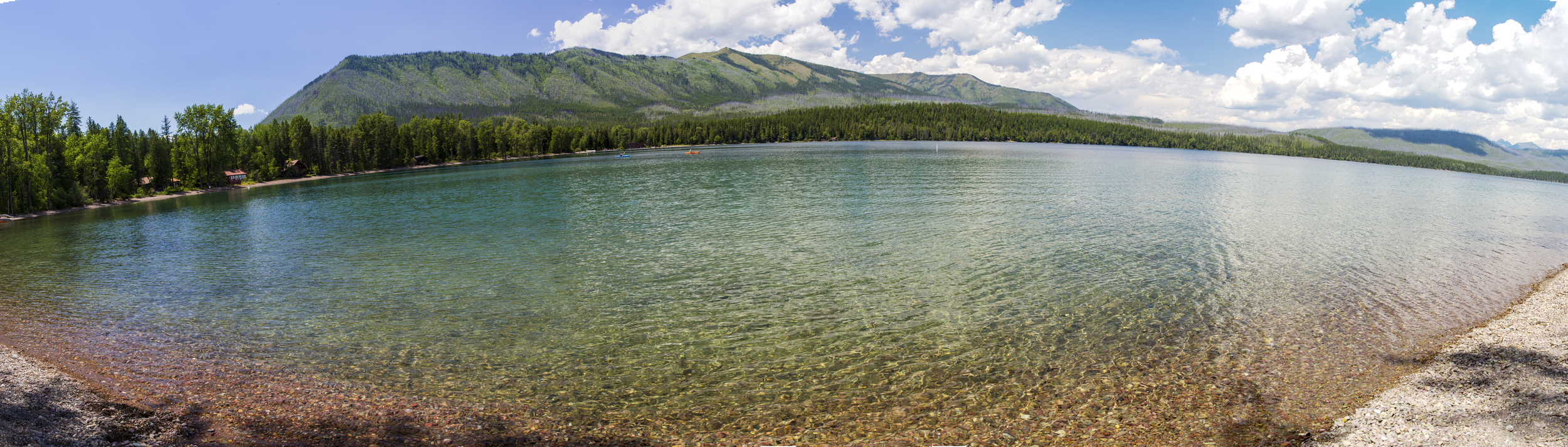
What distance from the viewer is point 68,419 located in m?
11.1

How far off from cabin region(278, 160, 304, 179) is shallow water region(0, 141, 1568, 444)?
90.9 meters

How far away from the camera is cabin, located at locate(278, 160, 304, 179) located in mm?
123375

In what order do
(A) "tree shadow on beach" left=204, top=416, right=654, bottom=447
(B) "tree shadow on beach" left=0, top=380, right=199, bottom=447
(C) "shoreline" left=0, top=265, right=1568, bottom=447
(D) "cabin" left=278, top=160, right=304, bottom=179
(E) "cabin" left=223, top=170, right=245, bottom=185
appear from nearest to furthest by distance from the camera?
1. (B) "tree shadow on beach" left=0, top=380, right=199, bottom=447
2. (C) "shoreline" left=0, top=265, right=1568, bottom=447
3. (A) "tree shadow on beach" left=204, top=416, right=654, bottom=447
4. (E) "cabin" left=223, top=170, right=245, bottom=185
5. (D) "cabin" left=278, top=160, right=304, bottom=179

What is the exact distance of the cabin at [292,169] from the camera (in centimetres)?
12338

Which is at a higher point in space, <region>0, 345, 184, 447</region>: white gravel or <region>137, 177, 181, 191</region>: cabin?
<region>137, 177, 181, 191</region>: cabin

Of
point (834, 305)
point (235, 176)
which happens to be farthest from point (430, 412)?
point (235, 176)

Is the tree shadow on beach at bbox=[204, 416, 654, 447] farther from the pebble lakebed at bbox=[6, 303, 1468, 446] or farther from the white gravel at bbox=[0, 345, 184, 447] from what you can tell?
the white gravel at bbox=[0, 345, 184, 447]

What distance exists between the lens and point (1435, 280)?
24.0 meters

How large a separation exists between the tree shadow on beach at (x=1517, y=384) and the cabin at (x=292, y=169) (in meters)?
160

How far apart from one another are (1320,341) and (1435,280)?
45.5ft

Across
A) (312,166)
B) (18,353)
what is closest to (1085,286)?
(18,353)

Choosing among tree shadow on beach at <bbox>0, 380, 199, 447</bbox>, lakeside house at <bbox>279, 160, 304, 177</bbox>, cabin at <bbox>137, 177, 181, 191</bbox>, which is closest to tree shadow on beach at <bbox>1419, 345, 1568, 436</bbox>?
tree shadow on beach at <bbox>0, 380, 199, 447</bbox>

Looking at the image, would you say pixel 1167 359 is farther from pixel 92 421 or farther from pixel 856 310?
pixel 92 421

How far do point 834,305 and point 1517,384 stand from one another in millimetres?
15451
